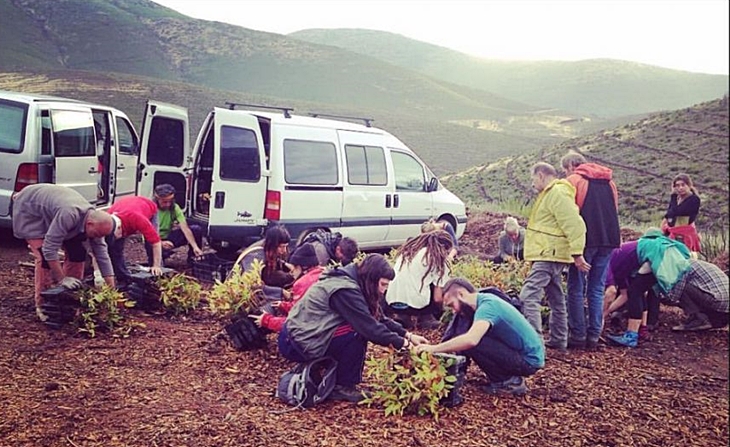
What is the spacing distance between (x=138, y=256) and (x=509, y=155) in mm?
15512

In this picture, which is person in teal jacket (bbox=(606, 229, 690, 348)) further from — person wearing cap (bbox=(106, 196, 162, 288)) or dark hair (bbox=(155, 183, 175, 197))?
dark hair (bbox=(155, 183, 175, 197))

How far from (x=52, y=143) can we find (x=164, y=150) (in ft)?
6.95

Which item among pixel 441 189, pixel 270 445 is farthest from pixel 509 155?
pixel 270 445

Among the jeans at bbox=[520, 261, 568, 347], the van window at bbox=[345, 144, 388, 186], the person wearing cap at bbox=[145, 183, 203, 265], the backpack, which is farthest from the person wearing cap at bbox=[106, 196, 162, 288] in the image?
the jeans at bbox=[520, 261, 568, 347]

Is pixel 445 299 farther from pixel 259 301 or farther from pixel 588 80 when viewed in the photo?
pixel 588 80

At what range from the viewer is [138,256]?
8422 mm

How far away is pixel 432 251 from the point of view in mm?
5695

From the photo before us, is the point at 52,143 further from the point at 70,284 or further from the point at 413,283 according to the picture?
the point at 413,283

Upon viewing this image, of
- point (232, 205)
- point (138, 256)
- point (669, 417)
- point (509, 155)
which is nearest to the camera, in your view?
point (669, 417)

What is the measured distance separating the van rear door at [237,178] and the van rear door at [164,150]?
2.10 feet

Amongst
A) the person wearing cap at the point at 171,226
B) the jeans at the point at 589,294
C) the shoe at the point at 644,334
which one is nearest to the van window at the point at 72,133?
the person wearing cap at the point at 171,226

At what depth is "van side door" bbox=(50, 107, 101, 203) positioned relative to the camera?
221 inches

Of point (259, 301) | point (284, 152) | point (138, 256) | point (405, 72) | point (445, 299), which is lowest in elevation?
point (138, 256)

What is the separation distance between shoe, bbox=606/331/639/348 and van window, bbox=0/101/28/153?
569 cm
